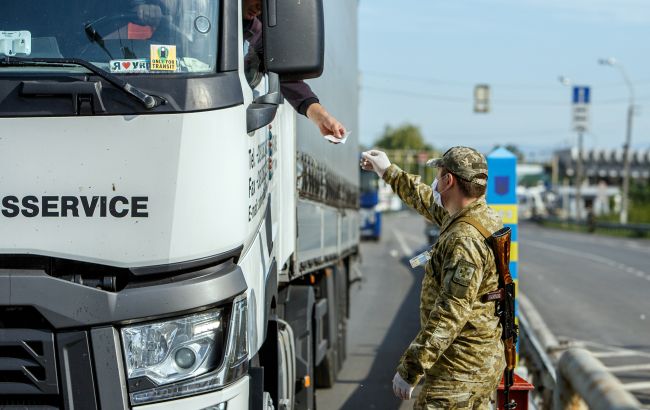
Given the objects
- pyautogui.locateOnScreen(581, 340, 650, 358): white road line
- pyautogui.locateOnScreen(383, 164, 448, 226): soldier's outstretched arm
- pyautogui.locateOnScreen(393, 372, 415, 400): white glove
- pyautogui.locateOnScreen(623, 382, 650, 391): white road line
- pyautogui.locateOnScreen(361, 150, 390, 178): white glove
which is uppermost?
pyautogui.locateOnScreen(361, 150, 390, 178): white glove

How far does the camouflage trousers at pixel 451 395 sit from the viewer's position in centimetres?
482

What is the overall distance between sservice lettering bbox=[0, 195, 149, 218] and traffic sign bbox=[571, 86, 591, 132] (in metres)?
60.2

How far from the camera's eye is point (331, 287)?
973 centimetres

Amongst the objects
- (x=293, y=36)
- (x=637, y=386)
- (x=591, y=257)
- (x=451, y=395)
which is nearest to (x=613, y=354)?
(x=637, y=386)

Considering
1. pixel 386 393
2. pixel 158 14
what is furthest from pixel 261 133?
pixel 386 393

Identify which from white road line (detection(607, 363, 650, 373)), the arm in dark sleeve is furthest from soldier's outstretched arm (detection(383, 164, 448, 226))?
white road line (detection(607, 363, 650, 373))

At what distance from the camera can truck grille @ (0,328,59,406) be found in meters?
3.90

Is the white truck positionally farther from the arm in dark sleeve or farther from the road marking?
the road marking

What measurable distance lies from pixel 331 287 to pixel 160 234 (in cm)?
580

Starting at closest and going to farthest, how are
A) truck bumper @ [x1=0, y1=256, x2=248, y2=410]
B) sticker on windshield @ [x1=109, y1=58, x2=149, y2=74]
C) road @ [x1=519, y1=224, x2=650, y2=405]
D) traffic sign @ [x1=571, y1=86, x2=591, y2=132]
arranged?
1. truck bumper @ [x1=0, y1=256, x2=248, y2=410]
2. sticker on windshield @ [x1=109, y1=58, x2=149, y2=74]
3. road @ [x1=519, y1=224, x2=650, y2=405]
4. traffic sign @ [x1=571, y1=86, x2=591, y2=132]

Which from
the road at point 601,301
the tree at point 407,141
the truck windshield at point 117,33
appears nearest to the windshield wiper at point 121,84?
the truck windshield at point 117,33

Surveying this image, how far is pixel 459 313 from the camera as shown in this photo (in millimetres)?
4637

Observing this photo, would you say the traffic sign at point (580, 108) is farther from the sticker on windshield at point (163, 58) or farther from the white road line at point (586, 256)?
the sticker on windshield at point (163, 58)

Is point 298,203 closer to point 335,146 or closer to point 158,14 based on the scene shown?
point 158,14
